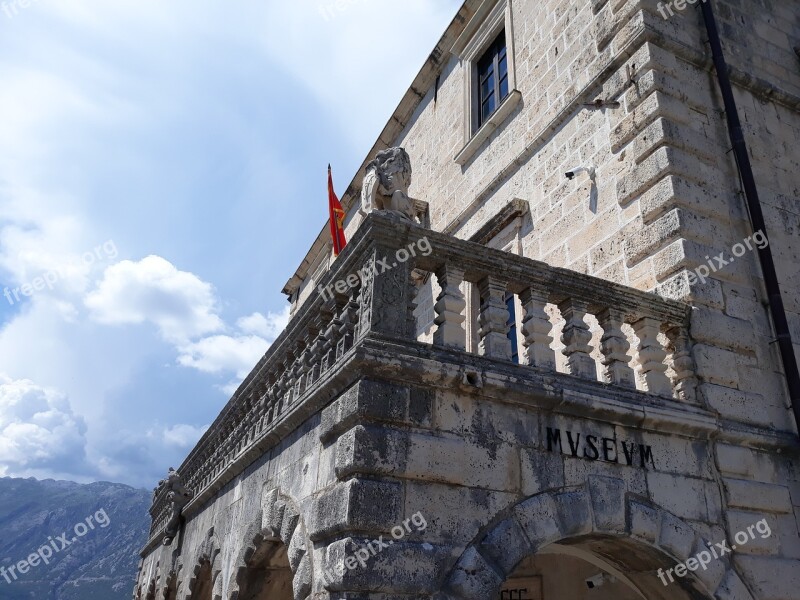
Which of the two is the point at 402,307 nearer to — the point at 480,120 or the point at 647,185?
the point at 647,185

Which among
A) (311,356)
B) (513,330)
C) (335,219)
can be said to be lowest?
(311,356)

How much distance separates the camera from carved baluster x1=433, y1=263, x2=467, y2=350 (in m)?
3.96

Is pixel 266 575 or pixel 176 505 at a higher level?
pixel 176 505

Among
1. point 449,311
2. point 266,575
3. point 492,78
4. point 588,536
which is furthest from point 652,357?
point 492,78

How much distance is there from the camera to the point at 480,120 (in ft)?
32.9

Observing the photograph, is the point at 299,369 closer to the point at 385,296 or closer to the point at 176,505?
the point at 385,296

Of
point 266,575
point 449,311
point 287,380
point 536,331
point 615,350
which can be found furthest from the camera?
point 287,380

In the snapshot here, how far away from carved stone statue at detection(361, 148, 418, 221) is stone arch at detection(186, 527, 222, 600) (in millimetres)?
3923

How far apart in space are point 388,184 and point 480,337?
2267 millimetres

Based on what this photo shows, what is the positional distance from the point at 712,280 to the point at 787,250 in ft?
4.33

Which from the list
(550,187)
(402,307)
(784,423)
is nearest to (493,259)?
(402,307)

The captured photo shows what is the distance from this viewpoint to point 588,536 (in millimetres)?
4082

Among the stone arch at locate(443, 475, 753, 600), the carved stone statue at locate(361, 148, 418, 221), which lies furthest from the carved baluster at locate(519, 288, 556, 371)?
the carved stone statue at locate(361, 148, 418, 221)

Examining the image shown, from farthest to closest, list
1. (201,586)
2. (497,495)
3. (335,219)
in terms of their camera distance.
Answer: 1. (335,219)
2. (201,586)
3. (497,495)
